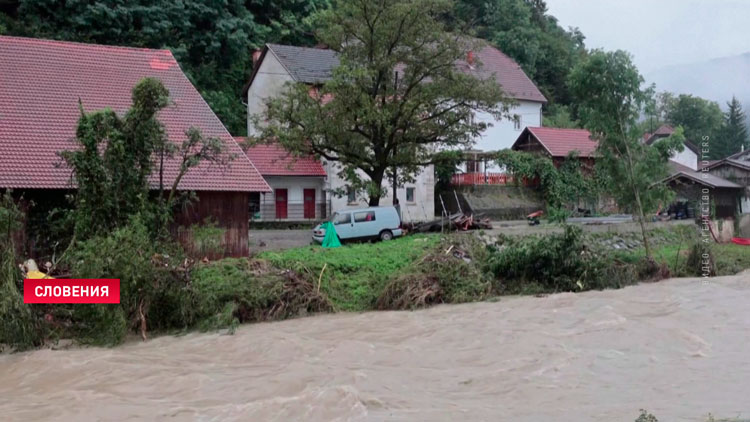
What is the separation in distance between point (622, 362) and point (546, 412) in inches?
147

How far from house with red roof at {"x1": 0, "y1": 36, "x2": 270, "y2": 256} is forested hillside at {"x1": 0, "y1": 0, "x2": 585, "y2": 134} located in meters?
12.8

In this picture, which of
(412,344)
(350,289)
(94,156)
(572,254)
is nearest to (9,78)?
(94,156)

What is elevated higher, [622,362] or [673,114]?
[673,114]

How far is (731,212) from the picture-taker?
110 feet

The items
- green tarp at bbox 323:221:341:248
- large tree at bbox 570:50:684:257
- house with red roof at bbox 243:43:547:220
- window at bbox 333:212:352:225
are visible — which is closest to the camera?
large tree at bbox 570:50:684:257

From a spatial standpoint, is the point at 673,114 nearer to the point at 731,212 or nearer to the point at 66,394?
the point at 731,212

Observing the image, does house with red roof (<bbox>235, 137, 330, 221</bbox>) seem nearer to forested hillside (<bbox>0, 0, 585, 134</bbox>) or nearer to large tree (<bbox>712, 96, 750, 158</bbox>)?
forested hillside (<bbox>0, 0, 585, 134</bbox>)

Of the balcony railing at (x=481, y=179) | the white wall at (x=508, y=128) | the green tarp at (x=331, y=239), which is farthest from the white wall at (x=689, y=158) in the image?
the green tarp at (x=331, y=239)

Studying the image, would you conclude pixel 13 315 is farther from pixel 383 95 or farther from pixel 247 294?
pixel 383 95

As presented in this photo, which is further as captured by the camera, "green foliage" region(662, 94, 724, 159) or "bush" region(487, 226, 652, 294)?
"green foliage" region(662, 94, 724, 159)

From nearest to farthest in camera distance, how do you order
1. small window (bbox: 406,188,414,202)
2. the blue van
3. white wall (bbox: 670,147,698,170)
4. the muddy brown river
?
the muddy brown river, the blue van, small window (bbox: 406,188,414,202), white wall (bbox: 670,147,698,170)

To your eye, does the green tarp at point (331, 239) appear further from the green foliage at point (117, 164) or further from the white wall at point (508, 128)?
the white wall at point (508, 128)

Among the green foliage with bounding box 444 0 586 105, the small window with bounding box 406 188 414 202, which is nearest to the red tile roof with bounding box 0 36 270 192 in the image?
the small window with bounding box 406 188 414 202

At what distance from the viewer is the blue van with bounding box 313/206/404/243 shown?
25.5 m
